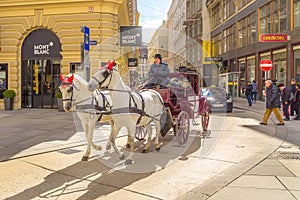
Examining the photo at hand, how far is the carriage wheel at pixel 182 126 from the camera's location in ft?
27.3

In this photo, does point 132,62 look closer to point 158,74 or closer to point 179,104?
point 179,104

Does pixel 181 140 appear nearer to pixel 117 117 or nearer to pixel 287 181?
pixel 117 117

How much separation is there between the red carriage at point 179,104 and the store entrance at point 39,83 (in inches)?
445

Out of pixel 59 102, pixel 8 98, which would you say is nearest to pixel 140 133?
pixel 59 102

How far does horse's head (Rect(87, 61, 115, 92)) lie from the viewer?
602 cm

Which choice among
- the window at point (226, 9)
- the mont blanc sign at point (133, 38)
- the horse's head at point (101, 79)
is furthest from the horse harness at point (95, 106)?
the window at point (226, 9)

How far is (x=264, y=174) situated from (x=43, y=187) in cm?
378

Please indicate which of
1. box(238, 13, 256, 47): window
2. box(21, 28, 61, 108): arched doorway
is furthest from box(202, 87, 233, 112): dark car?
box(238, 13, 256, 47): window

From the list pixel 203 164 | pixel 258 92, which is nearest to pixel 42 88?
pixel 203 164

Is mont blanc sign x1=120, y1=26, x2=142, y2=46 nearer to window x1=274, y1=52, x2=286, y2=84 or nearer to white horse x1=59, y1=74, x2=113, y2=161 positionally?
white horse x1=59, y1=74, x2=113, y2=161

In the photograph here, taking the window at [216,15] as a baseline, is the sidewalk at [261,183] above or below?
below

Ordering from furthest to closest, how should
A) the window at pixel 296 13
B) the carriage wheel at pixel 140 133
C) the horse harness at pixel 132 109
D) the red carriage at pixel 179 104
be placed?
the window at pixel 296 13 < the carriage wheel at pixel 140 133 < the red carriage at pixel 179 104 < the horse harness at pixel 132 109

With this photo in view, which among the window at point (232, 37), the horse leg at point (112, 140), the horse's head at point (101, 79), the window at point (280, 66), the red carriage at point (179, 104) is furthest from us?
the window at point (232, 37)

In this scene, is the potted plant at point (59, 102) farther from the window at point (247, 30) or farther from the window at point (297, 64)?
the window at point (247, 30)
